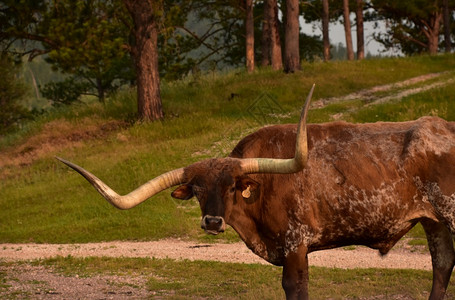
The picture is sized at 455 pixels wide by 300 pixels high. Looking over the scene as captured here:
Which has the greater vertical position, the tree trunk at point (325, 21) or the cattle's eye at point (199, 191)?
the tree trunk at point (325, 21)

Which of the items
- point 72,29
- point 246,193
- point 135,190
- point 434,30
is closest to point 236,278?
point 246,193

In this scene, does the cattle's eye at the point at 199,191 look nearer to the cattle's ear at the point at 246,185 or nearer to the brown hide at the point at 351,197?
the cattle's ear at the point at 246,185

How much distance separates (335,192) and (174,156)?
1362cm

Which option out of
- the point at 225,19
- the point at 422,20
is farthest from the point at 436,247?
the point at 422,20

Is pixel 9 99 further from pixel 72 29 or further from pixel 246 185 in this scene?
pixel 246 185

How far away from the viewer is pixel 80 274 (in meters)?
12.1

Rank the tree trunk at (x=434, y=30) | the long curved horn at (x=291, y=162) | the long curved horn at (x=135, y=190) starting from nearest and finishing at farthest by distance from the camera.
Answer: the long curved horn at (x=291, y=162)
the long curved horn at (x=135, y=190)
the tree trunk at (x=434, y=30)

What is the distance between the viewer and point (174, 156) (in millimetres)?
21234

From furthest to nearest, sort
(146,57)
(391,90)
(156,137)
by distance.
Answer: (391,90) → (146,57) → (156,137)

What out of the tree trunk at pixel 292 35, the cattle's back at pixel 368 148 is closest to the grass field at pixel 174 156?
the tree trunk at pixel 292 35

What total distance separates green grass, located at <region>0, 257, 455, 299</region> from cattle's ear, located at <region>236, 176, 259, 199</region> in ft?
8.94

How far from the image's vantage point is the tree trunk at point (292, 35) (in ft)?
97.9

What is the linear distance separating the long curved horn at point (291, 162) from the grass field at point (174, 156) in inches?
122

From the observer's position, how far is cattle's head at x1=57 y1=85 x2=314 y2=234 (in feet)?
23.0
